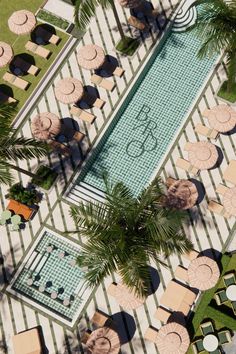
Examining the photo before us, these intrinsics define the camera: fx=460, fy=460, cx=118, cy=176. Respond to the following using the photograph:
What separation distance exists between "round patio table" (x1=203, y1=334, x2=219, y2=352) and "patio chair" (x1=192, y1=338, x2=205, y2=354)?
0.85ft

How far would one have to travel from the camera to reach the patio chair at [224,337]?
24.1 metres

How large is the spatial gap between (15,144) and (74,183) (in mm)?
6590

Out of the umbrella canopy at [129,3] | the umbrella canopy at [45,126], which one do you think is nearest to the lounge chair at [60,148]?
the umbrella canopy at [45,126]

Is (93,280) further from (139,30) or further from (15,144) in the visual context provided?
(139,30)

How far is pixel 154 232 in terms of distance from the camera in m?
21.5

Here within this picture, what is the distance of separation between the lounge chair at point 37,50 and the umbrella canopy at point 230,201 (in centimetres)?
1528

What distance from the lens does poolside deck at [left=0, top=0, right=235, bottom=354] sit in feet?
82.1

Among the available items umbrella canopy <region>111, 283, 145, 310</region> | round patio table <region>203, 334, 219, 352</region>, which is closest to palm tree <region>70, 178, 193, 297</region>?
umbrella canopy <region>111, 283, 145, 310</region>

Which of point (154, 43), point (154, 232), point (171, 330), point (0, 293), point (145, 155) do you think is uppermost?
point (154, 43)

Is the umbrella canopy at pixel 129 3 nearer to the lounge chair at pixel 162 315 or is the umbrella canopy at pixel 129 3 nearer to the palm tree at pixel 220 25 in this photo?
the palm tree at pixel 220 25

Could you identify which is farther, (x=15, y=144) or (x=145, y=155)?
(x=145, y=155)

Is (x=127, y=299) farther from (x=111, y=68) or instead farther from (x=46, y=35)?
(x=46, y=35)

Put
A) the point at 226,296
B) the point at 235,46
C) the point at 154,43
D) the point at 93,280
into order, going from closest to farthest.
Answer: the point at 93,280 < the point at 235,46 < the point at 226,296 < the point at 154,43

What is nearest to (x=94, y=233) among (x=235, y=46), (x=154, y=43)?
(x=235, y=46)
